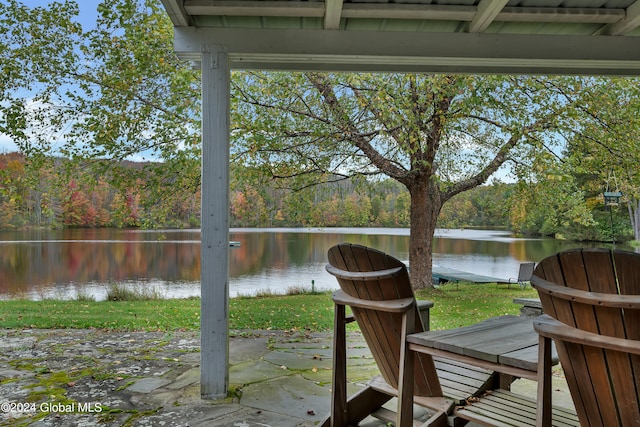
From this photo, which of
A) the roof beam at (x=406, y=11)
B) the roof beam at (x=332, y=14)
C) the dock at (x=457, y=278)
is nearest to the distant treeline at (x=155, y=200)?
the dock at (x=457, y=278)

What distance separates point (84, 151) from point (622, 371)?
26.4 ft

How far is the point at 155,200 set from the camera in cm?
807

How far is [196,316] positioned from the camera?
6.94 metres

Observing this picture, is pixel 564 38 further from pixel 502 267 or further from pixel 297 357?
pixel 502 267

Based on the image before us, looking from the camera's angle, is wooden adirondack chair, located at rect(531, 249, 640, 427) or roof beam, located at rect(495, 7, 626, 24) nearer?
wooden adirondack chair, located at rect(531, 249, 640, 427)

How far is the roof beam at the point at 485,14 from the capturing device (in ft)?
8.96

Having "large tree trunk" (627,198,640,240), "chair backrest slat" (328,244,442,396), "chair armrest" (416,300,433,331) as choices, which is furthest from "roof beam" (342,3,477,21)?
"large tree trunk" (627,198,640,240)

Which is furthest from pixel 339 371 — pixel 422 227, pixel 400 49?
pixel 422 227

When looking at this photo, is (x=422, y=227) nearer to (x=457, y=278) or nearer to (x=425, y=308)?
(x=457, y=278)

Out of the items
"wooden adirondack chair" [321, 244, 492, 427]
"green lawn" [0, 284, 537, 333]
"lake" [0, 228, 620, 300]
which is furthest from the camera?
"lake" [0, 228, 620, 300]

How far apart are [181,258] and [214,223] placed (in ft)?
40.5

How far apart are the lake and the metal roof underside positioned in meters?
6.17

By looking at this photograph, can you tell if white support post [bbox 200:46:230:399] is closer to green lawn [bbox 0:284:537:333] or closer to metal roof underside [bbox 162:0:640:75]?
metal roof underside [bbox 162:0:640:75]

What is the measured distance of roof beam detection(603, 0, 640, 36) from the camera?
2.93 metres
